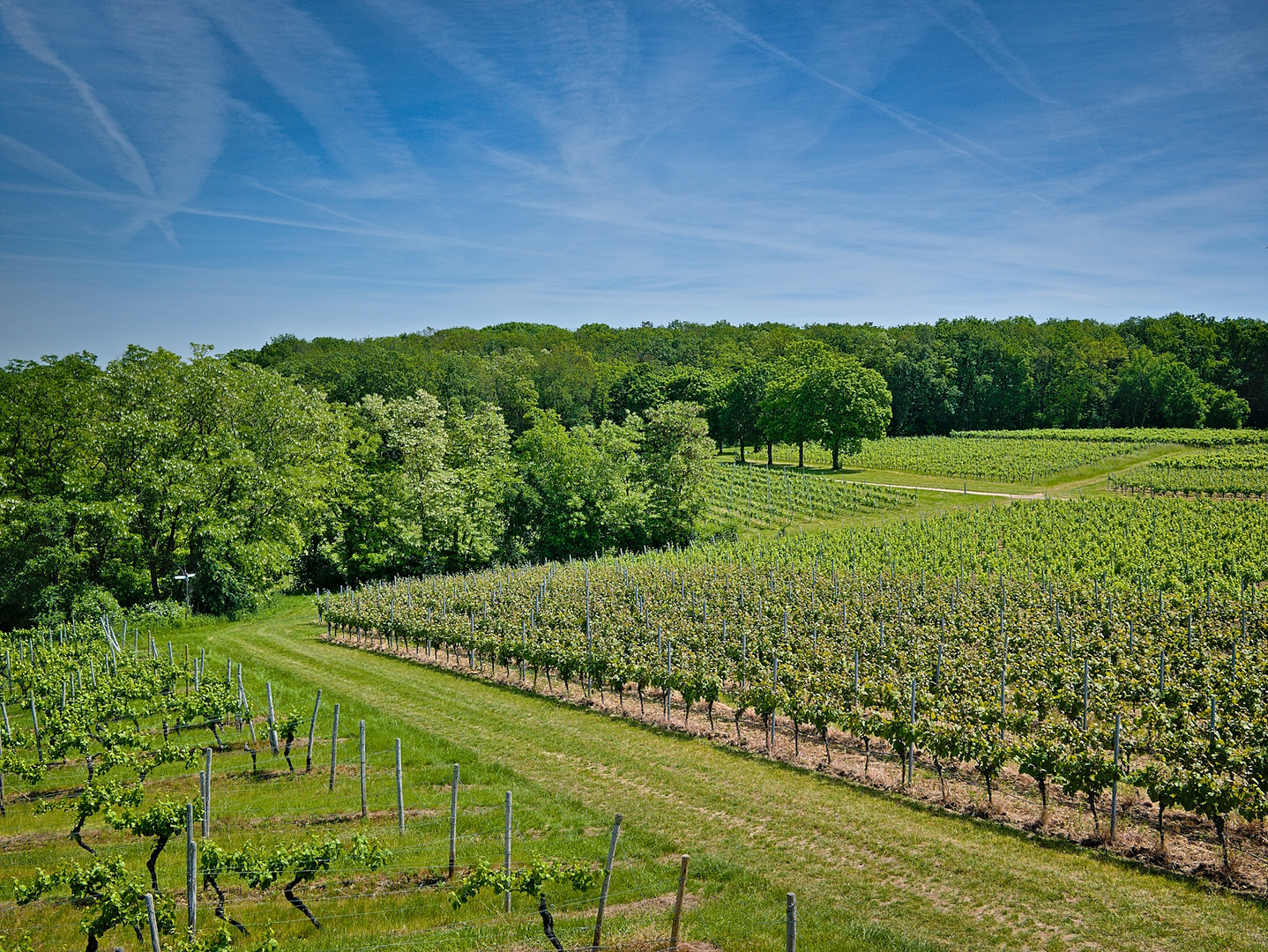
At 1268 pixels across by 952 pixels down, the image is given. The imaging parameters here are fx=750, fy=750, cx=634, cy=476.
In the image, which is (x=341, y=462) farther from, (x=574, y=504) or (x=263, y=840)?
(x=263, y=840)

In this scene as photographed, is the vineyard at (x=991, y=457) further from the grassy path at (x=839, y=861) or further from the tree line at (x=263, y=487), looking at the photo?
the grassy path at (x=839, y=861)

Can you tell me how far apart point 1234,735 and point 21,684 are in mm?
28627

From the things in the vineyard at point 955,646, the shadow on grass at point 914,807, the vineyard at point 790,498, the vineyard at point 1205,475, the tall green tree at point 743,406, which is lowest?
the shadow on grass at point 914,807

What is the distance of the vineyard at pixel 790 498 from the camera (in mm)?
52844

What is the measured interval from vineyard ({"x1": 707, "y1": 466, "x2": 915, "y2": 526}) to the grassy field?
36195mm

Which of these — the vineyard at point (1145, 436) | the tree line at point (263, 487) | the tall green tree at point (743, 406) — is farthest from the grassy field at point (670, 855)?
the vineyard at point (1145, 436)

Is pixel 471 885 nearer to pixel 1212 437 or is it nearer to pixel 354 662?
pixel 354 662

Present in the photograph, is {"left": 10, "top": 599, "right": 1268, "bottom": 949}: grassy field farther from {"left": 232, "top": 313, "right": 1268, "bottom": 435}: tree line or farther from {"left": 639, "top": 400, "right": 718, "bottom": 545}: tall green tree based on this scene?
{"left": 232, "top": 313, "right": 1268, "bottom": 435}: tree line

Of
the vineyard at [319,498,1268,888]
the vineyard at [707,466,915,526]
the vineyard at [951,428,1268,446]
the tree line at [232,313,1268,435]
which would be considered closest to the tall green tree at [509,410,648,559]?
the vineyard at [707,466,915,526]

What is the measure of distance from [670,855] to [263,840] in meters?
6.27

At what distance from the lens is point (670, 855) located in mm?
11305

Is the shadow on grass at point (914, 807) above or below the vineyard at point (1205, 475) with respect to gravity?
below

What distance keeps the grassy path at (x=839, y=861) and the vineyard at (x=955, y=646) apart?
1.16 metres

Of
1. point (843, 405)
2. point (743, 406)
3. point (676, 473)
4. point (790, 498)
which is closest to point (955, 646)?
point (676, 473)
